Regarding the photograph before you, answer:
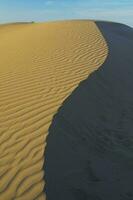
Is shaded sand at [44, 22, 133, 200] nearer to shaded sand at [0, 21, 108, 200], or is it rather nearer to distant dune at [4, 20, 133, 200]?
distant dune at [4, 20, 133, 200]

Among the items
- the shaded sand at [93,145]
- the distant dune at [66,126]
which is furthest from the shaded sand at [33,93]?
the shaded sand at [93,145]

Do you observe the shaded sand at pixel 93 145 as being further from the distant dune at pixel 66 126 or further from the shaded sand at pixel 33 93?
the shaded sand at pixel 33 93

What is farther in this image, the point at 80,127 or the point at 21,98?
the point at 21,98

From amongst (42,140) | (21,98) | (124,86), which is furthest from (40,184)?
(124,86)

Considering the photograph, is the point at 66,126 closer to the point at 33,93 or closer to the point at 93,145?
the point at 93,145

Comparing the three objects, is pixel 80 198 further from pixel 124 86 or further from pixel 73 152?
pixel 124 86

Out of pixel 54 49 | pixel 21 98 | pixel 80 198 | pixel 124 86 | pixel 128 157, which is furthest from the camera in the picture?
pixel 54 49

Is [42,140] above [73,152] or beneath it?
above
